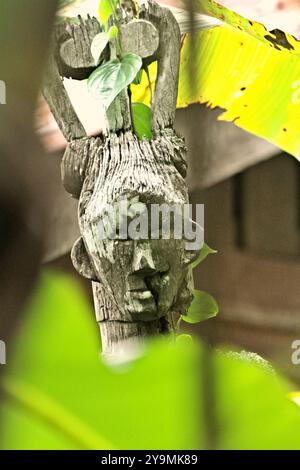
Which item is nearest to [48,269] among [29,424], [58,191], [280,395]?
[58,191]

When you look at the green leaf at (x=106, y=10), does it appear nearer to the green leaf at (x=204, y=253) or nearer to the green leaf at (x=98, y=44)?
the green leaf at (x=98, y=44)

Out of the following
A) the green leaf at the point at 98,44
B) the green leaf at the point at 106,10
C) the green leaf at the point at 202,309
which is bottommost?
the green leaf at the point at 202,309

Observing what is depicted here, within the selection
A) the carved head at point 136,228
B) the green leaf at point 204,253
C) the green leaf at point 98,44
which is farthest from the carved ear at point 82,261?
the green leaf at point 98,44

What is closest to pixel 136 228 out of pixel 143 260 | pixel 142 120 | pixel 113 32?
pixel 143 260

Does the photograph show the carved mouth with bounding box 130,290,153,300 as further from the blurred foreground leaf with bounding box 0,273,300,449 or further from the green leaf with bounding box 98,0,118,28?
the green leaf with bounding box 98,0,118,28

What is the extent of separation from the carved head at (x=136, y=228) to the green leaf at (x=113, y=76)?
0.07 m

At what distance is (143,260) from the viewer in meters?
0.90

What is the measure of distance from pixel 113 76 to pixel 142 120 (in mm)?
72

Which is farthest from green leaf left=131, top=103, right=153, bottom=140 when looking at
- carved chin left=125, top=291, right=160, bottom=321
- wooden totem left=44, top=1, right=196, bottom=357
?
carved chin left=125, top=291, right=160, bottom=321

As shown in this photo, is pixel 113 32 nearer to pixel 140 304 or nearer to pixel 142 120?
pixel 142 120

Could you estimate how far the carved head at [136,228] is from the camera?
905 mm

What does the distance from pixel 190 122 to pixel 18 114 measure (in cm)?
22

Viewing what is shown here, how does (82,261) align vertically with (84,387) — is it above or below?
above

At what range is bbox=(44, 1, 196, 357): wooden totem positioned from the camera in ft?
2.99
